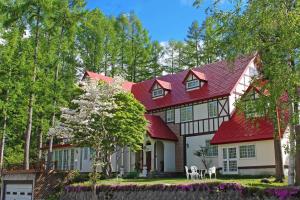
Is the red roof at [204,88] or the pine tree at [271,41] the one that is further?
the red roof at [204,88]

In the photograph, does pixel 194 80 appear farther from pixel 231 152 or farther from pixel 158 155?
pixel 231 152

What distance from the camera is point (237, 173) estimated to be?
25828mm

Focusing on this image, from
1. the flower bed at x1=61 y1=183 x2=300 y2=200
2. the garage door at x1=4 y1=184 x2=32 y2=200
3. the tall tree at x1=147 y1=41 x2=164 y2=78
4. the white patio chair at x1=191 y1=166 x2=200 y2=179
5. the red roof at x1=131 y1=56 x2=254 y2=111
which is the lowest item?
the garage door at x1=4 y1=184 x2=32 y2=200

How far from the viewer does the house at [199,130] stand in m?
25.6

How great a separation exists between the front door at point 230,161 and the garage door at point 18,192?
12167 millimetres

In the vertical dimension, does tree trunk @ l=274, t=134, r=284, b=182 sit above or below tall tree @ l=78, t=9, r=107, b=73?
below

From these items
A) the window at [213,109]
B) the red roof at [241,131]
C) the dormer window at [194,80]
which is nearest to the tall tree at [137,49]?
the dormer window at [194,80]

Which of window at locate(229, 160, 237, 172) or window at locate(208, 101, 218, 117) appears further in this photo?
window at locate(208, 101, 218, 117)

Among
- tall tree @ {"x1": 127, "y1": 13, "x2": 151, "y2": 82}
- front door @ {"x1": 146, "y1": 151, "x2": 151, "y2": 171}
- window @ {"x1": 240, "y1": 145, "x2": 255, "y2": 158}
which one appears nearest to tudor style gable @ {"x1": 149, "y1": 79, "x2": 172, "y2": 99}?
front door @ {"x1": 146, "y1": 151, "x2": 151, "y2": 171}

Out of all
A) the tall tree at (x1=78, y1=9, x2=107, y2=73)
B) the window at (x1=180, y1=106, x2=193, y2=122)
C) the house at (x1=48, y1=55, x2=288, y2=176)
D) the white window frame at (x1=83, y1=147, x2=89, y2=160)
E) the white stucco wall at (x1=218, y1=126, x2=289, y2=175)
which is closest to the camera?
the white stucco wall at (x1=218, y1=126, x2=289, y2=175)

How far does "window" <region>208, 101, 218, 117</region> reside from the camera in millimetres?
29291

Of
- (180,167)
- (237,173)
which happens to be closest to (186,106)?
(180,167)

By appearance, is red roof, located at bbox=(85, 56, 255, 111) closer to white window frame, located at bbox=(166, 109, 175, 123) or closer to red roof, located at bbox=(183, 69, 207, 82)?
red roof, located at bbox=(183, 69, 207, 82)

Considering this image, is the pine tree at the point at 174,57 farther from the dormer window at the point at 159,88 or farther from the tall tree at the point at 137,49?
the dormer window at the point at 159,88
